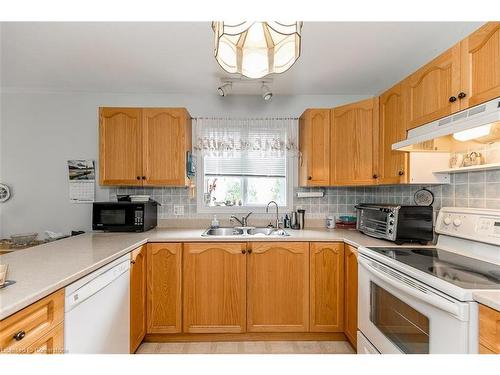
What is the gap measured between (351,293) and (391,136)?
123cm

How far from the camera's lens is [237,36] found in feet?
3.08

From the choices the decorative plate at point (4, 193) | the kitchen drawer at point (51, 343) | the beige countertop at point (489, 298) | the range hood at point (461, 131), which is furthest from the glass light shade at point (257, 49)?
the decorative plate at point (4, 193)

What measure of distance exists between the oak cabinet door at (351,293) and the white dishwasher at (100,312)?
158 centimetres

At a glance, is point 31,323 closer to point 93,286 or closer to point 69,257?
point 93,286

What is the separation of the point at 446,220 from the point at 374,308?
75 centimetres

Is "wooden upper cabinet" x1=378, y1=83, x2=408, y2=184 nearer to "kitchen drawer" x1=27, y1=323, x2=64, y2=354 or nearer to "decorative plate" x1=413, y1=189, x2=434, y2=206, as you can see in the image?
"decorative plate" x1=413, y1=189, x2=434, y2=206

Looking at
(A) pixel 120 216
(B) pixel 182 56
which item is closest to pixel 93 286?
(A) pixel 120 216

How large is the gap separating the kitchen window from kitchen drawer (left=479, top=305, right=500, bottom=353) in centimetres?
193

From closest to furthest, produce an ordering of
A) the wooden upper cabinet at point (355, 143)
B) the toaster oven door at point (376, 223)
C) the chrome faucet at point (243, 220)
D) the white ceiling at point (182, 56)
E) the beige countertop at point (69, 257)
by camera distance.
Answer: the beige countertop at point (69, 257), the white ceiling at point (182, 56), the toaster oven door at point (376, 223), the wooden upper cabinet at point (355, 143), the chrome faucet at point (243, 220)

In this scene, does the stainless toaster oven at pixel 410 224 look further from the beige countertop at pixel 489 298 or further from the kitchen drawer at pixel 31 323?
the kitchen drawer at pixel 31 323

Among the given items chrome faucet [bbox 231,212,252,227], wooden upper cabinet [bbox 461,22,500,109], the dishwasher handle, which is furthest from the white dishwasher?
wooden upper cabinet [bbox 461,22,500,109]

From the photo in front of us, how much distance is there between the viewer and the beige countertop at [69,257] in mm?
966

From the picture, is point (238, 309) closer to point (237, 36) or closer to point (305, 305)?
point (305, 305)
